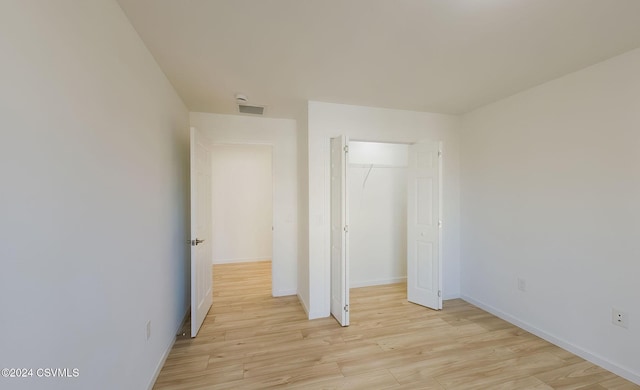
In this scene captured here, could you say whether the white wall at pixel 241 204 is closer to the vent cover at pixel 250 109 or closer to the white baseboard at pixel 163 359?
the vent cover at pixel 250 109

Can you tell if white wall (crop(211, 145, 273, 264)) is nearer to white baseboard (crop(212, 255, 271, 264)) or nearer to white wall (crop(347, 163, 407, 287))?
white baseboard (crop(212, 255, 271, 264))

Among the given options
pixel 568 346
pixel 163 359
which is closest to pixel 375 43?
pixel 163 359

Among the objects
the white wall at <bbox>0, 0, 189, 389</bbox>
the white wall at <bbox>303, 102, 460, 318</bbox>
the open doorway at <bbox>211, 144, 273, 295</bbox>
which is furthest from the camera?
the open doorway at <bbox>211, 144, 273, 295</bbox>

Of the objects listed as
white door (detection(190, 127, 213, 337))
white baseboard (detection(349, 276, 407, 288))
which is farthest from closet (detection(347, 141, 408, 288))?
white door (detection(190, 127, 213, 337))

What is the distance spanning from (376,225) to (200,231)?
262cm

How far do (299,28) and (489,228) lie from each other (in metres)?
3.11

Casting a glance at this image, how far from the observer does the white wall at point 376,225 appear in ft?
13.1

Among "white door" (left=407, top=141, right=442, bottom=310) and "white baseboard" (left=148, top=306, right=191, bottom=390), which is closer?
"white baseboard" (left=148, top=306, right=191, bottom=390)

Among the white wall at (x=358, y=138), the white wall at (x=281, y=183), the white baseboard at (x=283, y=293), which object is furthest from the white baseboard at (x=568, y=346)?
the white wall at (x=281, y=183)

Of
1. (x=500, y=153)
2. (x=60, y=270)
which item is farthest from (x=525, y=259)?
(x=60, y=270)

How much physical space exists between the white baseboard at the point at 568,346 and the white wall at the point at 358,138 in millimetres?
616

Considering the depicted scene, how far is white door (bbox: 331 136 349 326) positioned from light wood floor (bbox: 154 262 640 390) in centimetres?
25

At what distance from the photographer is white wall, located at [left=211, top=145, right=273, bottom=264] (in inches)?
209

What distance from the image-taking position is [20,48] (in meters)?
0.84
